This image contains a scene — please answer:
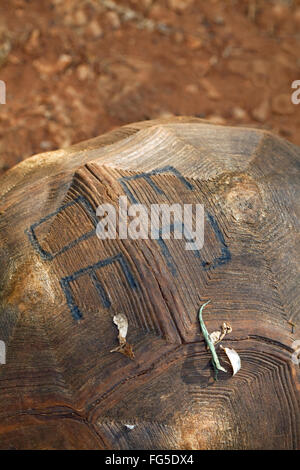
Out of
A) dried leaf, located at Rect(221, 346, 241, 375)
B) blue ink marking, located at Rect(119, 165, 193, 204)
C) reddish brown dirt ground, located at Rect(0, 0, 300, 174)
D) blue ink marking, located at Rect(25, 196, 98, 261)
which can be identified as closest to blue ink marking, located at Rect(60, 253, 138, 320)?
blue ink marking, located at Rect(25, 196, 98, 261)

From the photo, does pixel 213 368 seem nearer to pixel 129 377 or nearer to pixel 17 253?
pixel 129 377

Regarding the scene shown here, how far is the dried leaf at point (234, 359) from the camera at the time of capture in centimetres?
186

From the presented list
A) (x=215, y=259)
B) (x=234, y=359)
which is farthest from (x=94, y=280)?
(x=234, y=359)

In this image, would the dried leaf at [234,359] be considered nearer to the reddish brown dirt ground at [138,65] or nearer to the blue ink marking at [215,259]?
the blue ink marking at [215,259]

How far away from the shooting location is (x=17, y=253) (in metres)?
2.02

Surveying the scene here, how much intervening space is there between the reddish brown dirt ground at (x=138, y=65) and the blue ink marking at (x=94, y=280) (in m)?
2.00

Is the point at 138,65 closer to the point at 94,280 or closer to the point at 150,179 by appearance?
the point at 150,179

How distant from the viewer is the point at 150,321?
1848mm

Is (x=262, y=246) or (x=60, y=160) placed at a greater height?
(x=60, y=160)

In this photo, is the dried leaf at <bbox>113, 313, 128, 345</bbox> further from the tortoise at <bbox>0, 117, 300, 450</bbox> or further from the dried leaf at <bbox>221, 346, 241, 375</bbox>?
the dried leaf at <bbox>221, 346, 241, 375</bbox>

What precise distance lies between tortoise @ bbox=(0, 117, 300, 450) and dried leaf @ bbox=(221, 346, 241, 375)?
1.1 inches

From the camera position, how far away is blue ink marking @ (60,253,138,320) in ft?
6.11

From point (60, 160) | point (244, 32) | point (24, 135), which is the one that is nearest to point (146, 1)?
point (244, 32)
